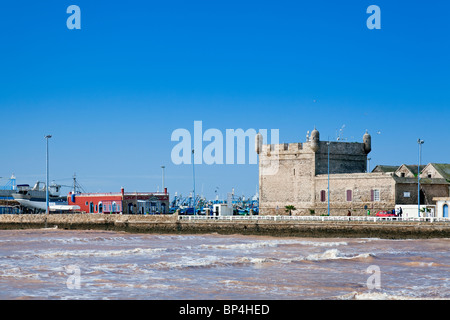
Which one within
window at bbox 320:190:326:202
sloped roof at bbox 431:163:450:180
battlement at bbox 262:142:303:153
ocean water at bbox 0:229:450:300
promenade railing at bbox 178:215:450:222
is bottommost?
ocean water at bbox 0:229:450:300

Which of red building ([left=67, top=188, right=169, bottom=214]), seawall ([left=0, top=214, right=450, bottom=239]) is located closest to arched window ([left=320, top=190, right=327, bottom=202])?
seawall ([left=0, top=214, right=450, bottom=239])

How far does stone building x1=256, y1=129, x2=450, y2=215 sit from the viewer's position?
4972cm

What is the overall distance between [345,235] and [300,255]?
14031mm

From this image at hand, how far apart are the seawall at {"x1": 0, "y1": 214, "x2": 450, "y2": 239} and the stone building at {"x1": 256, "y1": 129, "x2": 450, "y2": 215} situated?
23.1 ft

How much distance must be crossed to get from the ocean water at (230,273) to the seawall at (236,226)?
5.22 meters

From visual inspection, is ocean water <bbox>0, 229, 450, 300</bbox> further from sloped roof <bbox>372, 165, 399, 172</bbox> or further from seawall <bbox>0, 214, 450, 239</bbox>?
sloped roof <bbox>372, 165, 399, 172</bbox>

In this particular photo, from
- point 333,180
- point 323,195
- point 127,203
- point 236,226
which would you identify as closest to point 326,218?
point 236,226

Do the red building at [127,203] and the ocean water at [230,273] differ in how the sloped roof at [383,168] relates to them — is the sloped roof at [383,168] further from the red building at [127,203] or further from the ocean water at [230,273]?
the ocean water at [230,273]

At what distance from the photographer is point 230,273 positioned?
23031mm

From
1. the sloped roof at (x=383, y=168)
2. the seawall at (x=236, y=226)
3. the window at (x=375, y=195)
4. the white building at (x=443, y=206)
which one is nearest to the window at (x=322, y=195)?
the window at (x=375, y=195)

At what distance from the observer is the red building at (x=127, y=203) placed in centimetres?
6756

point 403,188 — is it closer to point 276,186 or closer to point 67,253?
point 276,186

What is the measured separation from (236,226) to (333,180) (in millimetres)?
9225

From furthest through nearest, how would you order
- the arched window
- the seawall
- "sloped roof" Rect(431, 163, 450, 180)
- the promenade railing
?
the arched window, "sloped roof" Rect(431, 163, 450, 180), the promenade railing, the seawall
